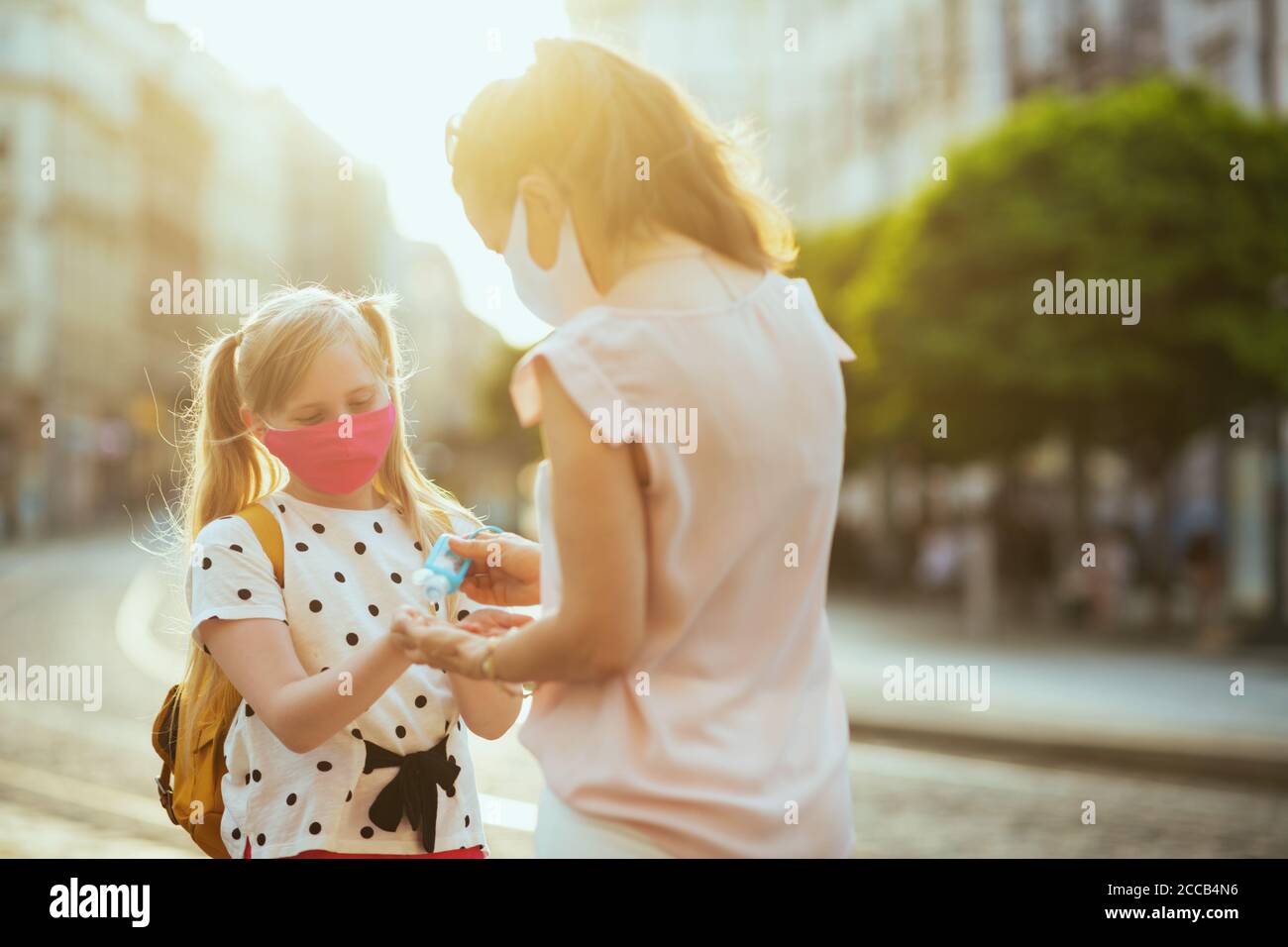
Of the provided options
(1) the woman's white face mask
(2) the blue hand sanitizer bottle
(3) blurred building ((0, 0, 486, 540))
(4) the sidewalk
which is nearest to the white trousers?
→ (2) the blue hand sanitizer bottle

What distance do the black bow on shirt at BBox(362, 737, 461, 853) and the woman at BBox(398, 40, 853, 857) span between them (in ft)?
1.32

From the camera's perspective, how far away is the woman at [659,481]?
1679mm

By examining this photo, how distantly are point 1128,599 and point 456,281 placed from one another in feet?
348

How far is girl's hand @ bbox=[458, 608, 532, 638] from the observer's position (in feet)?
6.18

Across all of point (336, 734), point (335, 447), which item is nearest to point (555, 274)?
point (335, 447)

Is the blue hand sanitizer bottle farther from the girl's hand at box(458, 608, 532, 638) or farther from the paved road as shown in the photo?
the paved road

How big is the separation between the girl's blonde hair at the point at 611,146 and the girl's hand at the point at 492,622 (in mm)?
482

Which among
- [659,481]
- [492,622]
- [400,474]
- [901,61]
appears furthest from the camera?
[901,61]

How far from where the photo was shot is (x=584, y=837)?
5.89ft

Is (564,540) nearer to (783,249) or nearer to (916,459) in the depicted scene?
(783,249)

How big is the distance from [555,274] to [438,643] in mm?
459

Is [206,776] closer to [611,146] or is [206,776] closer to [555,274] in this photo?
[555,274]

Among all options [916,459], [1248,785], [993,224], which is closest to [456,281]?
[916,459]

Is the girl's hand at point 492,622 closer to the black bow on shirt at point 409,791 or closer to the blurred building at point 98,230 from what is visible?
the black bow on shirt at point 409,791
